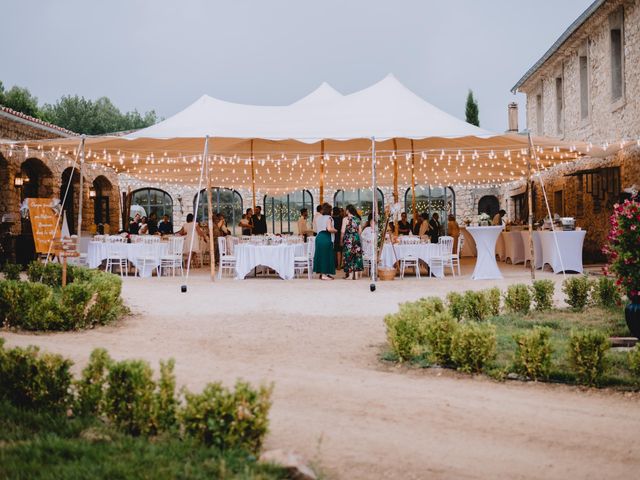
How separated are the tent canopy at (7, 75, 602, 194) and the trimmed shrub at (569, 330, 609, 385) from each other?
6010mm

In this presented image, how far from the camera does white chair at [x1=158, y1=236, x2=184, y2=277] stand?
1143 centimetres

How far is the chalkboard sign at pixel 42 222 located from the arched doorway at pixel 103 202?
8257mm

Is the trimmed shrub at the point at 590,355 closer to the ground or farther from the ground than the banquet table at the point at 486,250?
closer to the ground

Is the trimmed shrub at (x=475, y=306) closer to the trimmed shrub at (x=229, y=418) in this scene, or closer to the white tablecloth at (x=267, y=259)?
the trimmed shrub at (x=229, y=418)

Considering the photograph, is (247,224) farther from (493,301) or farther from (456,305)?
(456,305)

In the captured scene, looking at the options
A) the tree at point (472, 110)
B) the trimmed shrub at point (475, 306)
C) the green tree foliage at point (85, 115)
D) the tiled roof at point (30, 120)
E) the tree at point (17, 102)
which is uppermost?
the green tree foliage at point (85, 115)

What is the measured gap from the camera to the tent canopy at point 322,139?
10266mm

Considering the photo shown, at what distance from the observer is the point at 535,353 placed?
4.18 metres

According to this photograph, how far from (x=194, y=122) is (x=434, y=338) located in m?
7.47

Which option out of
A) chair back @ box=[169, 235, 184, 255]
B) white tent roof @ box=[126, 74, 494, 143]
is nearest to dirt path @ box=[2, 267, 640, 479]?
white tent roof @ box=[126, 74, 494, 143]

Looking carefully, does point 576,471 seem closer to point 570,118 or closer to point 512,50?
point 570,118

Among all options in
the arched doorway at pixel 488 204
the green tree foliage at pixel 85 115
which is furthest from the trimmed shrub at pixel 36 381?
the green tree foliage at pixel 85 115

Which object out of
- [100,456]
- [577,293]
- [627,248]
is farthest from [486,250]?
[100,456]

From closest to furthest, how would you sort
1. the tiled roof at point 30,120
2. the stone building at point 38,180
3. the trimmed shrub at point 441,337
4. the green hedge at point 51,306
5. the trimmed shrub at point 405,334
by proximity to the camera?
the trimmed shrub at point 441,337 < the trimmed shrub at point 405,334 < the green hedge at point 51,306 < the tiled roof at point 30,120 < the stone building at point 38,180
